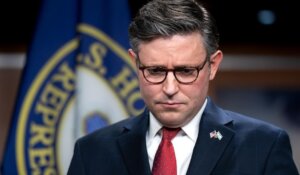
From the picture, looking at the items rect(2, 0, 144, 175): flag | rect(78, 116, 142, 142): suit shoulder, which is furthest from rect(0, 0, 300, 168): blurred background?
rect(78, 116, 142, 142): suit shoulder

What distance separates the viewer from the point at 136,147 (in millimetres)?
1206

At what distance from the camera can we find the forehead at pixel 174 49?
3.56 ft

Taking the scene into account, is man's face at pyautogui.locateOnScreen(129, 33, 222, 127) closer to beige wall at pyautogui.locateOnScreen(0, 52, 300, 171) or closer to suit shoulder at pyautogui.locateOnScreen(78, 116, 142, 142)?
suit shoulder at pyautogui.locateOnScreen(78, 116, 142, 142)

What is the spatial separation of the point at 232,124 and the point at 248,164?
4.0 inches

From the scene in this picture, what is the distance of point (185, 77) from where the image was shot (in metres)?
1.08

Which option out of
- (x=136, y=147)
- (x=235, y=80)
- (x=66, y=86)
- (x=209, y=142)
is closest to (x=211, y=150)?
(x=209, y=142)

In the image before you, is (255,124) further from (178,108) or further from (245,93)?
(245,93)

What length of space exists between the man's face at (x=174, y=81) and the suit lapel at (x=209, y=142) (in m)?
0.07

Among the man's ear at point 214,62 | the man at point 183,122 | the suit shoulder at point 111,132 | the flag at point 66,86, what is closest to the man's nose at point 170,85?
the man at point 183,122

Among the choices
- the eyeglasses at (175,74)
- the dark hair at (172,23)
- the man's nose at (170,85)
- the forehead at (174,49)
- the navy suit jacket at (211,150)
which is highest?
the dark hair at (172,23)

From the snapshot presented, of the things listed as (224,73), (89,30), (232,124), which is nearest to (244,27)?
(224,73)

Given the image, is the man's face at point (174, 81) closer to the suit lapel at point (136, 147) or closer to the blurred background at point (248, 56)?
the suit lapel at point (136, 147)

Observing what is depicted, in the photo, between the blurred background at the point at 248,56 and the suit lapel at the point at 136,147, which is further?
→ the blurred background at the point at 248,56

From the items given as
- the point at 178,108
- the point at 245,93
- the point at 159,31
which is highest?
the point at 159,31
